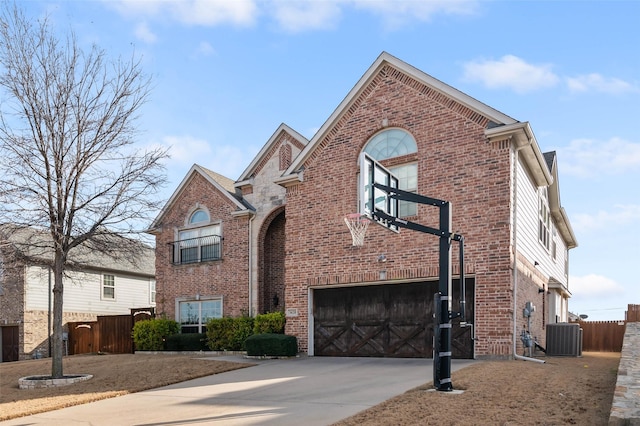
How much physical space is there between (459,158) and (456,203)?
4.06ft

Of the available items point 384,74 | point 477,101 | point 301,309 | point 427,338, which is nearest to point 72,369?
point 301,309

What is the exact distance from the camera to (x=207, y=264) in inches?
953

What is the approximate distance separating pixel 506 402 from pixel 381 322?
840cm

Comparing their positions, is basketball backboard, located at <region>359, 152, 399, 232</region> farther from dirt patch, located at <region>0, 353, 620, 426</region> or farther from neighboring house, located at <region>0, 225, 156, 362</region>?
neighboring house, located at <region>0, 225, 156, 362</region>

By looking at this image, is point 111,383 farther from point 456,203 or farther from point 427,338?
point 456,203

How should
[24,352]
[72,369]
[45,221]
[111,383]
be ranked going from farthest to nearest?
[24,352] < [72,369] < [45,221] < [111,383]

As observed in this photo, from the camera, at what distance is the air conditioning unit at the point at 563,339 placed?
1759 cm

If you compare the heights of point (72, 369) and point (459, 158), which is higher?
point (459, 158)

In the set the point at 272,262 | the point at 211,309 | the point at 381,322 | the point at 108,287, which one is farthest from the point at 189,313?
the point at 381,322

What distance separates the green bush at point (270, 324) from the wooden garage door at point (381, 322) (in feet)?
5.60

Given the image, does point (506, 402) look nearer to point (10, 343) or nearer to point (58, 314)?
point (58, 314)

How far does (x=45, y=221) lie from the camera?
15.4 meters

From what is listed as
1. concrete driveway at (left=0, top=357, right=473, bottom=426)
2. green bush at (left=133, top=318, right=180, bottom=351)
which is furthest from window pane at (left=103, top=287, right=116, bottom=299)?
concrete driveway at (left=0, top=357, right=473, bottom=426)

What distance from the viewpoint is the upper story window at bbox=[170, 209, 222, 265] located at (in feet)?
79.6
